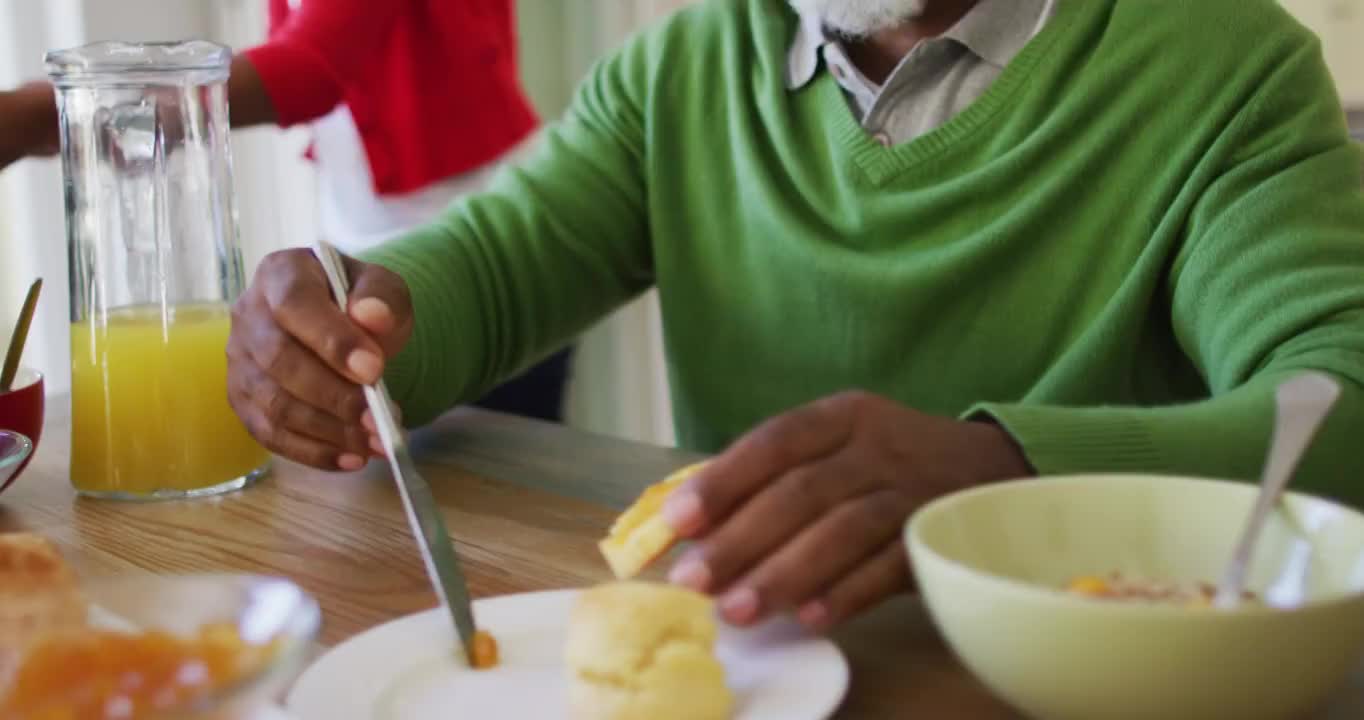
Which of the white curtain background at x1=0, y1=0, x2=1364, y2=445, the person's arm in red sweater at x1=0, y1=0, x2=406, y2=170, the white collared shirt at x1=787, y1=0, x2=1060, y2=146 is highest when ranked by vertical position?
the white collared shirt at x1=787, y1=0, x2=1060, y2=146

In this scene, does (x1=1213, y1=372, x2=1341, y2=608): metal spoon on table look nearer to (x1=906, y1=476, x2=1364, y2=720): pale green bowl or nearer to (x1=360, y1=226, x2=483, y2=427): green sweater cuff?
(x1=906, y1=476, x2=1364, y2=720): pale green bowl

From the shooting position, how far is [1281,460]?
548 millimetres

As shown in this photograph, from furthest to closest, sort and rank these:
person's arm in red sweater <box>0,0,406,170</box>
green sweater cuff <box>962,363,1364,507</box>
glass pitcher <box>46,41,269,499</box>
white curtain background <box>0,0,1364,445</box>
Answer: white curtain background <box>0,0,1364,445</box> < person's arm in red sweater <box>0,0,406,170</box> < glass pitcher <box>46,41,269,499</box> < green sweater cuff <box>962,363,1364,507</box>

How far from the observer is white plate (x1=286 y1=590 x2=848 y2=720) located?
1.76ft

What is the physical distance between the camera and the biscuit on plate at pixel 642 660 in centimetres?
52

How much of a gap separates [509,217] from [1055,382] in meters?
0.49

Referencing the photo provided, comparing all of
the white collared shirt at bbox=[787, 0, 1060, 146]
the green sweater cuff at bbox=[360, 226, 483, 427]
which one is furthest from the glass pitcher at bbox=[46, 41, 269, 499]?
the white collared shirt at bbox=[787, 0, 1060, 146]

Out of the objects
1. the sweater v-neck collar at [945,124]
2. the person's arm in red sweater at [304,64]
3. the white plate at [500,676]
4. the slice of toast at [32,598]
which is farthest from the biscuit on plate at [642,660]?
the person's arm in red sweater at [304,64]

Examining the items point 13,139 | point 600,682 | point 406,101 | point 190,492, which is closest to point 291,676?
point 600,682

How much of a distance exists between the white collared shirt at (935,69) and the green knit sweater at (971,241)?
2cm

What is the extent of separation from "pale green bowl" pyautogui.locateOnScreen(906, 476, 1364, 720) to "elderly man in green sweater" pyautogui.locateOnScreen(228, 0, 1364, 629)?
0.07 m

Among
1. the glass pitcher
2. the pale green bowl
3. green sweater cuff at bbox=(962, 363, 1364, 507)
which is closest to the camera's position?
the pale green bowl

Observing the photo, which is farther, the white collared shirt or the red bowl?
the white collared shirt

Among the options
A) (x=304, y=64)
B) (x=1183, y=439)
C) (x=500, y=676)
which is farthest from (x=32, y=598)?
(x=304, y=64)
